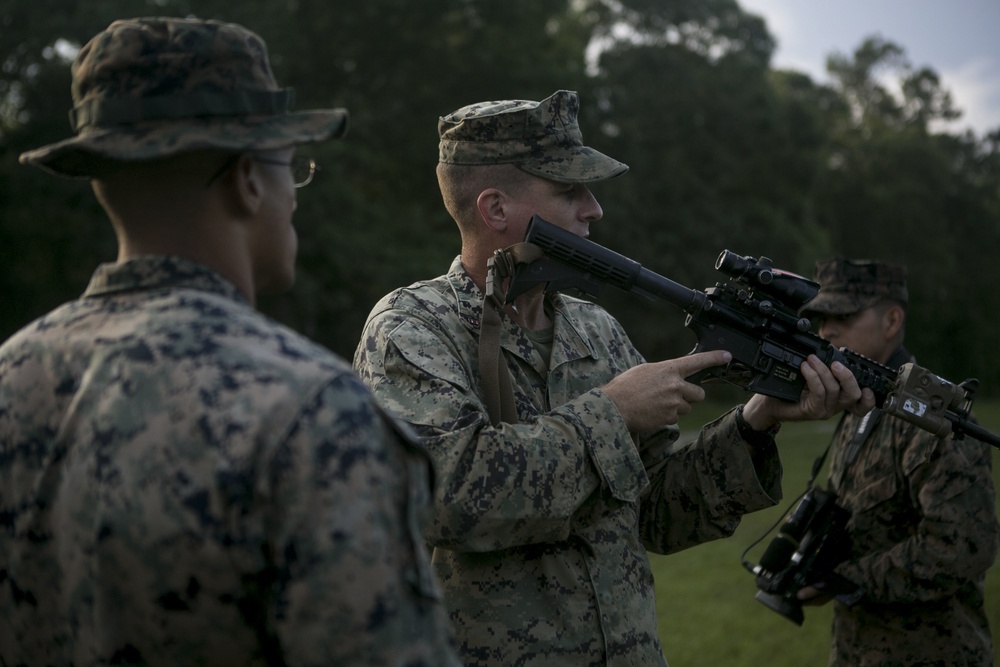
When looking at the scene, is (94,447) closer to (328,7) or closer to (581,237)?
(581,237)

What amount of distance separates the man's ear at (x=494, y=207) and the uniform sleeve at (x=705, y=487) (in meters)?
0.92

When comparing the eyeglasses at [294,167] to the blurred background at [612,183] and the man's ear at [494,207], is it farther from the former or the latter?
the blurred background at [612,183]

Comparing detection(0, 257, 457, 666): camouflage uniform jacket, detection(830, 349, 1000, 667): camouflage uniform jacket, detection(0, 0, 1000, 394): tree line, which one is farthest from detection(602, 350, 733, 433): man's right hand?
detection(0, 0, 1000, 394): tree line

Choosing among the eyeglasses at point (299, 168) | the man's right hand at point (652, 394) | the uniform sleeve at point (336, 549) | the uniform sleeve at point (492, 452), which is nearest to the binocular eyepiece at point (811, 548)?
the man's right hand at point (652, 394)

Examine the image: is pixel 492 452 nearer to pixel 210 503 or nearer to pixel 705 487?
pixel 705 487

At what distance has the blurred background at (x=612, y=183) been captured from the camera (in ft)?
63.3

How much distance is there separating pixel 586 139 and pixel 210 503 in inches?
998

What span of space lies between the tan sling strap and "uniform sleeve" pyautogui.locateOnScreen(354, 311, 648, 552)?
0.20ft

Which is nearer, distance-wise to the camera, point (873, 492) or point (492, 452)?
point (492, 452)

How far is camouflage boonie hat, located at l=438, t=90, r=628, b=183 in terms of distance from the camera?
10.8 ft

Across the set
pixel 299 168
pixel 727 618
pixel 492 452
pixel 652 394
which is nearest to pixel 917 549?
pixel 652 394

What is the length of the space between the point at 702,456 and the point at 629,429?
1.69ft

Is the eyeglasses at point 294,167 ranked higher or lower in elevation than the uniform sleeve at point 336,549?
higher

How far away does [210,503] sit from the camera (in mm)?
1510
